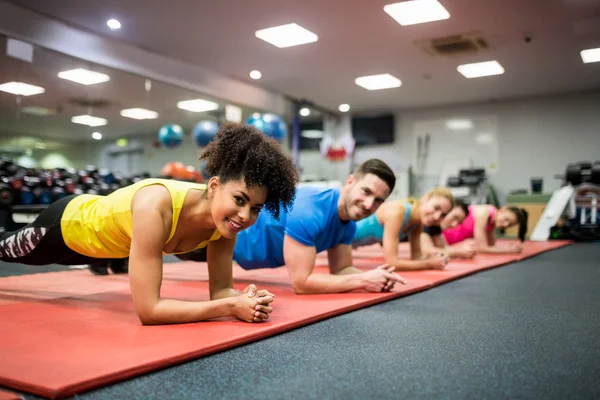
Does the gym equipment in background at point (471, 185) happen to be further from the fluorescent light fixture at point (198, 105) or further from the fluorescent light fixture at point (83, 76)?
the fluorescent light fixture at point (83, 76)

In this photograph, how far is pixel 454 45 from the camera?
6969 mm

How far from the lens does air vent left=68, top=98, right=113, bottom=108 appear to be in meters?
6.84

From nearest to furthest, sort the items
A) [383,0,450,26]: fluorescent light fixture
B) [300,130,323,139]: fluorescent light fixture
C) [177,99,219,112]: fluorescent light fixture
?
[383,0,450,26]: fluorescent light fixture → [177,99,219,112]: fluorescent light fixture → [300,130,323,139]: fluorescent light fixture

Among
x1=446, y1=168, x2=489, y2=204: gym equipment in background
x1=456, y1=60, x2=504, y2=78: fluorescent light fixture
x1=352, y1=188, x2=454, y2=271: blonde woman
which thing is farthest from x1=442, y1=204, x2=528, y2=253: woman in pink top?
x1=446, y1=168, x2=489, y2=204: gym equipment in background

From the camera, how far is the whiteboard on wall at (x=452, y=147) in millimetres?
10867

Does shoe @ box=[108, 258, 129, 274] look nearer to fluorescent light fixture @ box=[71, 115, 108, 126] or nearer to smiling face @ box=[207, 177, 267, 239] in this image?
smiling face @ box=[207, 177, 267, 239]

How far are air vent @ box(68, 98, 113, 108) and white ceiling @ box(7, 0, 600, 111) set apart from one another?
96 centimetres

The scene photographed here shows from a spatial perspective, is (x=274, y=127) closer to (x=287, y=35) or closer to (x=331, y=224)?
(x=287, y=35)

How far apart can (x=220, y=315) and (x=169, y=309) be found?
0.59 ft

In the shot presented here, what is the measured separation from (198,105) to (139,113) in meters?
1.00

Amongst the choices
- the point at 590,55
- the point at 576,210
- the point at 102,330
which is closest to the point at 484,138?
the point at 576,210

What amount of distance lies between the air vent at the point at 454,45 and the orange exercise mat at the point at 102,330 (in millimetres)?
4691

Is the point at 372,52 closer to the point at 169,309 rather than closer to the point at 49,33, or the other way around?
the point at 49,33

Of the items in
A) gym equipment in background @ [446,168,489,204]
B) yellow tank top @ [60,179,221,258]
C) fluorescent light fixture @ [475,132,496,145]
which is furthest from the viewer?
fluorescent light fixture @ [475,132,496,145]
